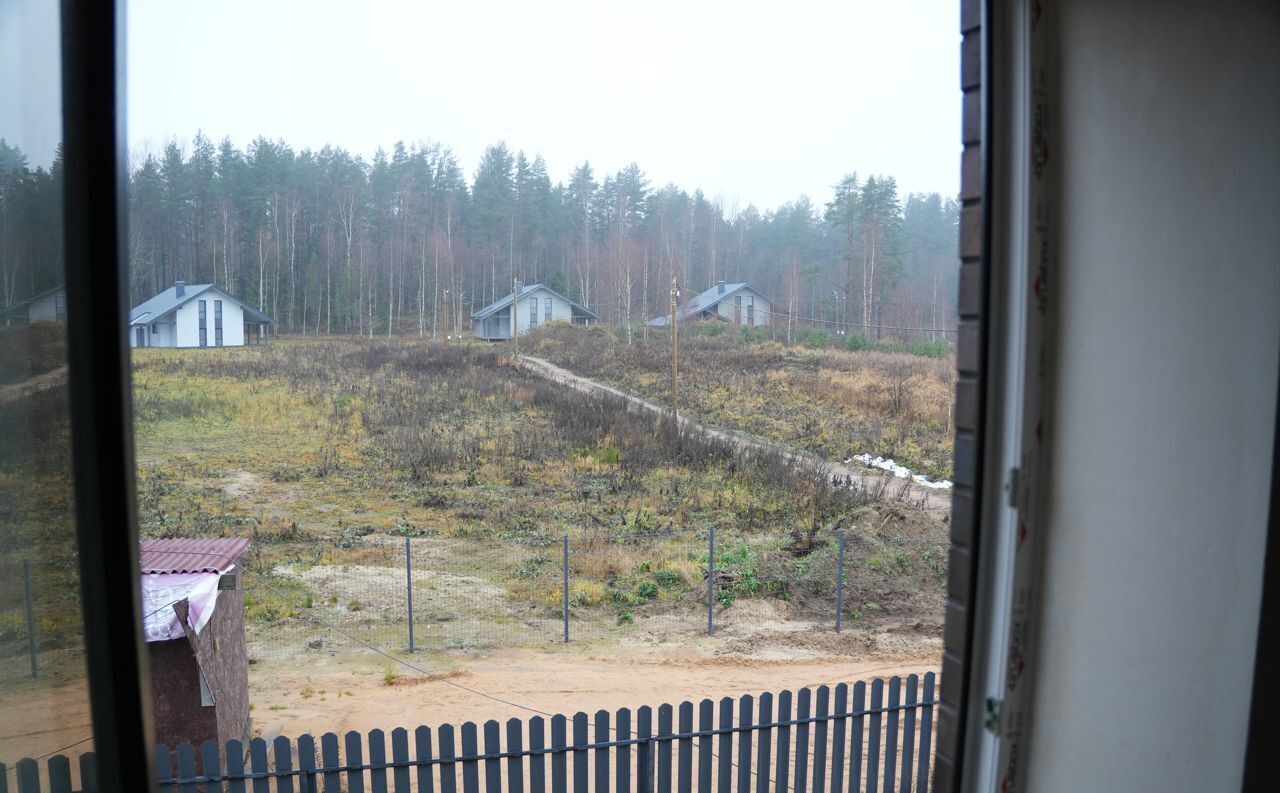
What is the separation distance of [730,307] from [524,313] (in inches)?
283

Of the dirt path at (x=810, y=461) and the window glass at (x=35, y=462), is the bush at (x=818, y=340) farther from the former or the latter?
the window glass at (x=35, y=462)

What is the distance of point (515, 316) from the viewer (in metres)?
24.9

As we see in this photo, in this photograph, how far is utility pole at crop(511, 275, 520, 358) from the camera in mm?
24516

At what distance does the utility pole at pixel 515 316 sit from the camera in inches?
965

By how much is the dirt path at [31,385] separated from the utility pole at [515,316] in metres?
23.1

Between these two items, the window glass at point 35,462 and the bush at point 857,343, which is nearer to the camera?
the window glass at point 35,462

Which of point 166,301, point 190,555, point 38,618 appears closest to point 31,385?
point 38,618

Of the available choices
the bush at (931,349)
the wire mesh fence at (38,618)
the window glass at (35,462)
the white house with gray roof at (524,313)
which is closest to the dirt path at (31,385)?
the window glass at (35,462)

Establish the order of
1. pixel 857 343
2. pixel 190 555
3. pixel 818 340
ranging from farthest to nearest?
1. pixel 857 343
2. pixel 818 340
3. pixel 190 555

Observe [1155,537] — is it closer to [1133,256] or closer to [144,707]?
[1133,256]

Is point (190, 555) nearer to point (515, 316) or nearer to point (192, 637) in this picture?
point (192, 637)

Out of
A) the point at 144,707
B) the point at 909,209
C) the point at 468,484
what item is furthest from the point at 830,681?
the point at 909,209

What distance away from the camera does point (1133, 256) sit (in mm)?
1175

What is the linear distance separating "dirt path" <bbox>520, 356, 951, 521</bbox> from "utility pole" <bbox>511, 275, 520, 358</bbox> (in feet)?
7.69
